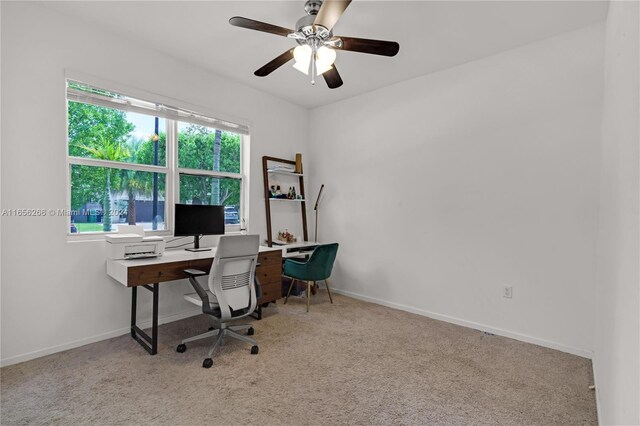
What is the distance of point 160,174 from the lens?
3.32 m

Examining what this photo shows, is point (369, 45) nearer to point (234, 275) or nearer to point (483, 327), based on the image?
point (234, 275)

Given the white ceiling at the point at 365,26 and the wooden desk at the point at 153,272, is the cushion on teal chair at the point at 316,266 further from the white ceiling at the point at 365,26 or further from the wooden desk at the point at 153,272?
the white ceiling at the point at 365,26

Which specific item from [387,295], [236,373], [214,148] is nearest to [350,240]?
[387,295]

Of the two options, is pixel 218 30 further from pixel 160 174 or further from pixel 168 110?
pixel 160 174

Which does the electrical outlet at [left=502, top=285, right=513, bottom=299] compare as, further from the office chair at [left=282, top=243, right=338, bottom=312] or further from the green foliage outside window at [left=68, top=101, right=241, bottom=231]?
the green foliage outside window at [left=68, top=101, right=241, bottom=231]

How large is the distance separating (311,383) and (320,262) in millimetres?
1599

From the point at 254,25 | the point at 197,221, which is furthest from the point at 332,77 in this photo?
the point at 197,221

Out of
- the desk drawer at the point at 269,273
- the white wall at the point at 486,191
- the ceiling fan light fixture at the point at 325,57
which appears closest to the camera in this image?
the ceiling fan light fixture at the point at 325,57

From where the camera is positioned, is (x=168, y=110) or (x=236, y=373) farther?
(x=168, y=110)

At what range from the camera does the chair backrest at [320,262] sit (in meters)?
3.62

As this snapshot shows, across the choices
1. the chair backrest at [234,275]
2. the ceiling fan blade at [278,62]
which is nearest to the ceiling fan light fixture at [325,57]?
the ceiling fan blade at [278,62]

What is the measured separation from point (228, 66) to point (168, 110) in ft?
2.69

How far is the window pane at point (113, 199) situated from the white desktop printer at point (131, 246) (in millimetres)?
299

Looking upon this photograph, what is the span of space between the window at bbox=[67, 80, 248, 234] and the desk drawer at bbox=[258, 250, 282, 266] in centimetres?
72
